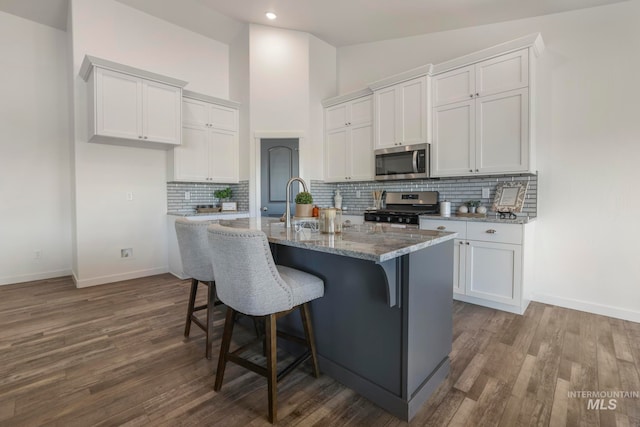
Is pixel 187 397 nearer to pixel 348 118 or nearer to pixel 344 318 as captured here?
pixel 344 318

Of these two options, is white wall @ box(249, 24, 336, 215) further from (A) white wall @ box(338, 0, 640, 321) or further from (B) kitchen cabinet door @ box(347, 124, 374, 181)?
(A) white wall @ box(338, 0, 640, 321)

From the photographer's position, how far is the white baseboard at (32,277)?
12.4 feet

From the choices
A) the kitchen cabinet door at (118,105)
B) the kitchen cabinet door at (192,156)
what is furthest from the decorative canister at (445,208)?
the kitchen cabinet door at (118,105)

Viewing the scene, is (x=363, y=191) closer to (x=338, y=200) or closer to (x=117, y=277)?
(x=338, y=200)

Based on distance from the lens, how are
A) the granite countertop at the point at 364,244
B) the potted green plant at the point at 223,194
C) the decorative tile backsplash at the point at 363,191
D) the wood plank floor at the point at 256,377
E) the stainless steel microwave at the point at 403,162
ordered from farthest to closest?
the potted green plant at the point at 223,194 < the stainless steel microwave at the point at 403,162 < the decorative tile backsplash at the point at 363,191 < the wood plank floor at the point at 256,377 < the granite countertop at the point at 364,244

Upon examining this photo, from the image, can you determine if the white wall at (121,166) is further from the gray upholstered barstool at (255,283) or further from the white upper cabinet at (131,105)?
the gray upholstered barstool at (255,283)

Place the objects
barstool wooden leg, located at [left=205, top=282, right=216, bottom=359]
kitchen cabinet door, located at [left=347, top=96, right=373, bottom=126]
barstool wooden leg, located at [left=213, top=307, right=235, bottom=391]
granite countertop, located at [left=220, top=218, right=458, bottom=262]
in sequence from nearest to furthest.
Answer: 1. granite countertop, located at [left=220, top=218, right=458, bottom=262]
2. barstool wooden leg, located at [left=213, top=307, right=235, bottom=391]
3. barstool wooden leg, located at [left=205, top=282, right=216, bottom=359]
4. kitchen cabinet door, located at [left=347, top=96, right=373, bottom=126]

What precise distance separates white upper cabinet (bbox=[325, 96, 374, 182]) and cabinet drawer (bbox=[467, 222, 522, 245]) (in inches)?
63.3

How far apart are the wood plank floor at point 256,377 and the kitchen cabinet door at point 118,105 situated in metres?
2.04

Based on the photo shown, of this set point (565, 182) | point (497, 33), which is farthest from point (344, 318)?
point (497, 33)

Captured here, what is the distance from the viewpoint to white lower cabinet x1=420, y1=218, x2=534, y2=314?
9.11 ft

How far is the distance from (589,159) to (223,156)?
4.50 metres

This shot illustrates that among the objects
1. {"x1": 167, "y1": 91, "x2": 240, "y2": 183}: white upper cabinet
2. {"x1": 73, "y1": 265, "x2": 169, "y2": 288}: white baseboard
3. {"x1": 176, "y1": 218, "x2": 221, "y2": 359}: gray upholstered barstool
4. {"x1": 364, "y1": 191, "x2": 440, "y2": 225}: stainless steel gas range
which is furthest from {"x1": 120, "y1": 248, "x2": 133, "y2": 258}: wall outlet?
{"x1": 364, "y1": 191, "x2": 440, "y2": 225}: stainless steel gas range

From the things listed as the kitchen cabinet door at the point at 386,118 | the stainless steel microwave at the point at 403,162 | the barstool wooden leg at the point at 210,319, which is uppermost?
the kitchen cabinet door at the point at 386,118
